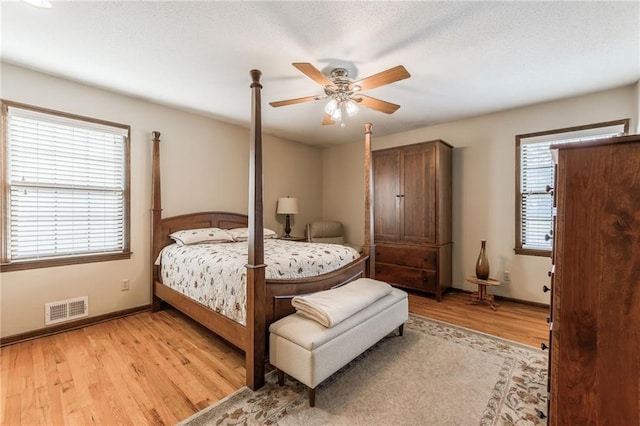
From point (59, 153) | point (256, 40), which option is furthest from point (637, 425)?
point (59, 153)

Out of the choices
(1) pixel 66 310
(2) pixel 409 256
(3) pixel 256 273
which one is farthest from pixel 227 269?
(2) pixel 409 256

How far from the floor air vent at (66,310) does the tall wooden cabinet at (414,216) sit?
3640 millimetres

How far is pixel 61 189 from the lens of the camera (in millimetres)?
2795

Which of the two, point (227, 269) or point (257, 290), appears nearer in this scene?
point (257, 290)

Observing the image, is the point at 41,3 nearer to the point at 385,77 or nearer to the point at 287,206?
the point at 385,77

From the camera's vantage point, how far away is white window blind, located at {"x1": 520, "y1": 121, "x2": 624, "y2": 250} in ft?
11.1

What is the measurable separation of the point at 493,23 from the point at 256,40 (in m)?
1.67

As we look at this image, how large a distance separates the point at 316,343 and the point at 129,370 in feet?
5.04

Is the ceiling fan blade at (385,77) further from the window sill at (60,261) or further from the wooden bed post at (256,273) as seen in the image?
the window sill at (60,261)

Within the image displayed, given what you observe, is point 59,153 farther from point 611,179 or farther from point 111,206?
point 611,179

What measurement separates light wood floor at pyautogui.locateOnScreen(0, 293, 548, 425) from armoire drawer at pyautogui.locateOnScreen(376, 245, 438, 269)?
79cm

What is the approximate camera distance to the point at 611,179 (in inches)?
41.8

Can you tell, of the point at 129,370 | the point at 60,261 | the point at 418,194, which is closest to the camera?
the point at 129,370

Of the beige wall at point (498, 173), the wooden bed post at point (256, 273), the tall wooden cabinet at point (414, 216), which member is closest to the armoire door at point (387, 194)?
the tall wooden cabinet at point (414, 216)
